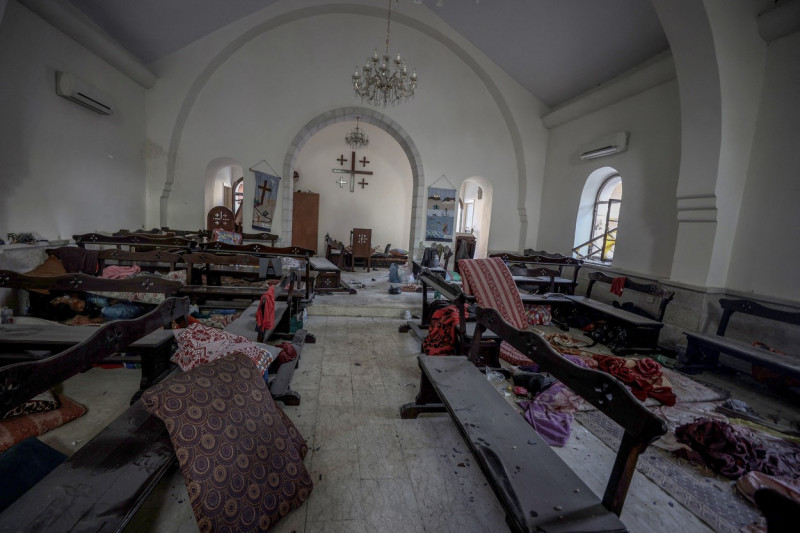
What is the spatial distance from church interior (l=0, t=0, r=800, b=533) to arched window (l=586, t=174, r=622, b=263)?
0.19 ft

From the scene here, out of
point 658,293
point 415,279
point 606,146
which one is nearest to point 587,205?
point 606,146

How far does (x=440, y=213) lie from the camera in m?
7.62

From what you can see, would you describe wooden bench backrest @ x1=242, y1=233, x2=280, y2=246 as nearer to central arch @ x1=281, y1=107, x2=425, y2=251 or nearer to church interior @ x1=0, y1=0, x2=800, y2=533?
church interior @ x1=0, y1=0, x2=800, y2=533

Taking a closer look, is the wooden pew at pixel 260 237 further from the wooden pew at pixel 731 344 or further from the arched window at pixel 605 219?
the wooden pew at pixel 731 344

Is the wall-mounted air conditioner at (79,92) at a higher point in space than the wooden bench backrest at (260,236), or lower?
higher

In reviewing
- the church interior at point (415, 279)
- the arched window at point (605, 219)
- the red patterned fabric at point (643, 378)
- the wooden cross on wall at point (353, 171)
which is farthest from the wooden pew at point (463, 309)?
the wooden cross on wall at point (353, 171)

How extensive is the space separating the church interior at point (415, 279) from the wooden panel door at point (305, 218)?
2048 mm

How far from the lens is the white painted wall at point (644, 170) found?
4.77m

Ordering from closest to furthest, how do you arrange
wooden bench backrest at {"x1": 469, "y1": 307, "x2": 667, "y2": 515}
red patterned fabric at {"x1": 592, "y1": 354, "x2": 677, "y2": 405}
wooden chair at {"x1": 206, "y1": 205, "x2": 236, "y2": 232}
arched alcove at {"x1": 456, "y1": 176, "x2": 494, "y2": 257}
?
wooden bench backrest at {"x1": 469, "y1": 307, "x2": 667, "y2": 515} < red patterned fabric at {"x1": 592, "y1": 354, "x2": 677, "y2": 405} < wooden chair at {"x1": 206, "y1": 205, "x2": 236, "y2": 232} < arched alcove at {"x1": 456, "y1": 176, "x2": 494, "y2": 257}

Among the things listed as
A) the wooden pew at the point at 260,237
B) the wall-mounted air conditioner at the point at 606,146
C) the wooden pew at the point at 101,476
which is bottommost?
the wooden pew at the point at 101,476

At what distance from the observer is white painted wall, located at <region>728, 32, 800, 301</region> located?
3.53 m

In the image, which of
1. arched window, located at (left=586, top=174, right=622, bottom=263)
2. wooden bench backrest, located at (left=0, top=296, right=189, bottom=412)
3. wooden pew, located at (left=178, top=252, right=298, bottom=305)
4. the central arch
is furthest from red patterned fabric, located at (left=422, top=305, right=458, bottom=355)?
the central arch

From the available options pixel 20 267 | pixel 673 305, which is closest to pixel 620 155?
pixel 673 305

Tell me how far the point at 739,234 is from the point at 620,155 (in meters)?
2.21
